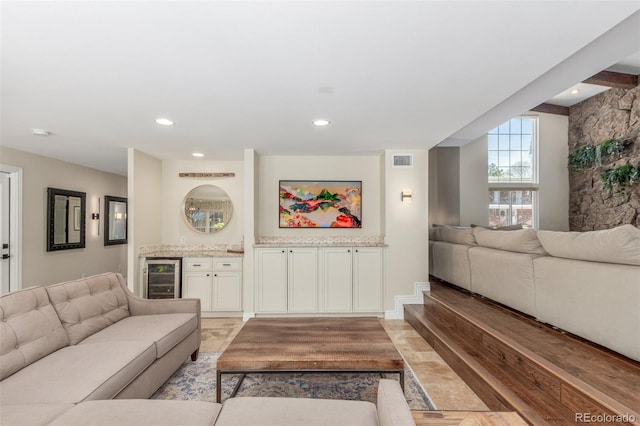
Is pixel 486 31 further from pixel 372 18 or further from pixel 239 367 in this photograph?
pixel 239 367

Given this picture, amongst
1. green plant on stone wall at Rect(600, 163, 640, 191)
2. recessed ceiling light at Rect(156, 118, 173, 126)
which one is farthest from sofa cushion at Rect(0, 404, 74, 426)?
green plant on stone wall at Rect(600, 163, 640, 191)

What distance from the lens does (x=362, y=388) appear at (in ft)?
8.30

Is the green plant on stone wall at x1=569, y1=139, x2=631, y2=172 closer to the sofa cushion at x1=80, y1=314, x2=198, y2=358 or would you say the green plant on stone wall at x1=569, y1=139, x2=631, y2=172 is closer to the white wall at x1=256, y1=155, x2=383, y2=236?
the white wall at x1=256, y1=155, x2=383, y2=236

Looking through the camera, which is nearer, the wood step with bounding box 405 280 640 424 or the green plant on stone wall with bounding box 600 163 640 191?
the wood step with bounding box 405 280 640 424

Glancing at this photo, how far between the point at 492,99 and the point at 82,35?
9.27 feet

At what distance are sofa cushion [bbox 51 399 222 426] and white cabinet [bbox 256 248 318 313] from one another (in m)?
2.81

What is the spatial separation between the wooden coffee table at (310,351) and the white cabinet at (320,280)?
159 centimetres

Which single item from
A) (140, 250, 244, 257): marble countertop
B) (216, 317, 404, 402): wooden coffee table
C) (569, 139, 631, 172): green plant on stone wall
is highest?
(569, 139, 631, 172): green plant on stone wall

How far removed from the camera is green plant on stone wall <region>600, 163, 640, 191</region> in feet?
18.2

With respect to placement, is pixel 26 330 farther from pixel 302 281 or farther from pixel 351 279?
pixel 351 279

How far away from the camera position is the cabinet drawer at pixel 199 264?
450cm

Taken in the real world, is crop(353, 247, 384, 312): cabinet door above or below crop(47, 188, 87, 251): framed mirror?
below

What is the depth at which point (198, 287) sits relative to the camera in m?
4.51

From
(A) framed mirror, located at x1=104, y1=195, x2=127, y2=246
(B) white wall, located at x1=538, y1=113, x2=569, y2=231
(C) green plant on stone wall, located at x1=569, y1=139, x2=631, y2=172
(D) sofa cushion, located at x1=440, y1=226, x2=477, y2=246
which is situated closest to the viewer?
(D) sofa cushion, located at x1=440, y1=226, x2=477, y2=246
